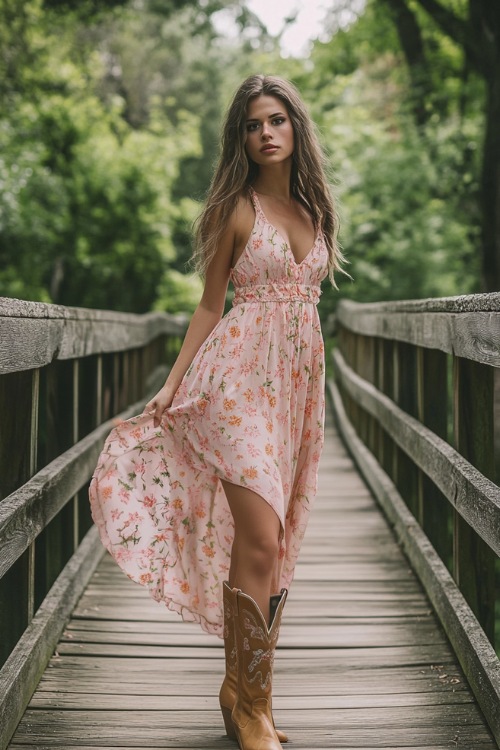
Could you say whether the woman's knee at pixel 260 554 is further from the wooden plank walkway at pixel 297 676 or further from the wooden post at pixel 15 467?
the wooden post at pixel 15 467

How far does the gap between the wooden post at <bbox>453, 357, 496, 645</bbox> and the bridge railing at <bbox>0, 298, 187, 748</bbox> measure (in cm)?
142

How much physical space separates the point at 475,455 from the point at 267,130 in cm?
127

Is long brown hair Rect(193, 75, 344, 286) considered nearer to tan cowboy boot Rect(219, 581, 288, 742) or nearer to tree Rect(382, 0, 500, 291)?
tan cowboy boot Rect(219, 581, 288, 742)

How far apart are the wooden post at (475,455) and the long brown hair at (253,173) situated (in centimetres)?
64

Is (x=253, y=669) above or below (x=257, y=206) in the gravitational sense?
below

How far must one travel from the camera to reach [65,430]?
13.6 feet

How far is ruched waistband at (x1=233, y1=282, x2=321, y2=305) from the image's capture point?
2.94m

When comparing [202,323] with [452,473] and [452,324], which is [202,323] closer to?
[452,324]

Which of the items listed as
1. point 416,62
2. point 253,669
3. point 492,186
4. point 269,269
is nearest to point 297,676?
point 253,669

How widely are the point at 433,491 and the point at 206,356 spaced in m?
1.81

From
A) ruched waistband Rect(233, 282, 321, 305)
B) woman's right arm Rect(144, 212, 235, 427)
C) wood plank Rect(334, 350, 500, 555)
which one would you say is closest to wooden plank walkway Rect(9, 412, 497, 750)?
wood plank Rect(334, 350, 500, 555)

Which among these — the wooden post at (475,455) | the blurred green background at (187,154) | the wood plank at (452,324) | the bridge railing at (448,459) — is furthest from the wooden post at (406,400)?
the blurred green background at (187,154)

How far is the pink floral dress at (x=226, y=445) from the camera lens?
2861mm

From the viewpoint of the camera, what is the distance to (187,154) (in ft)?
66.0
